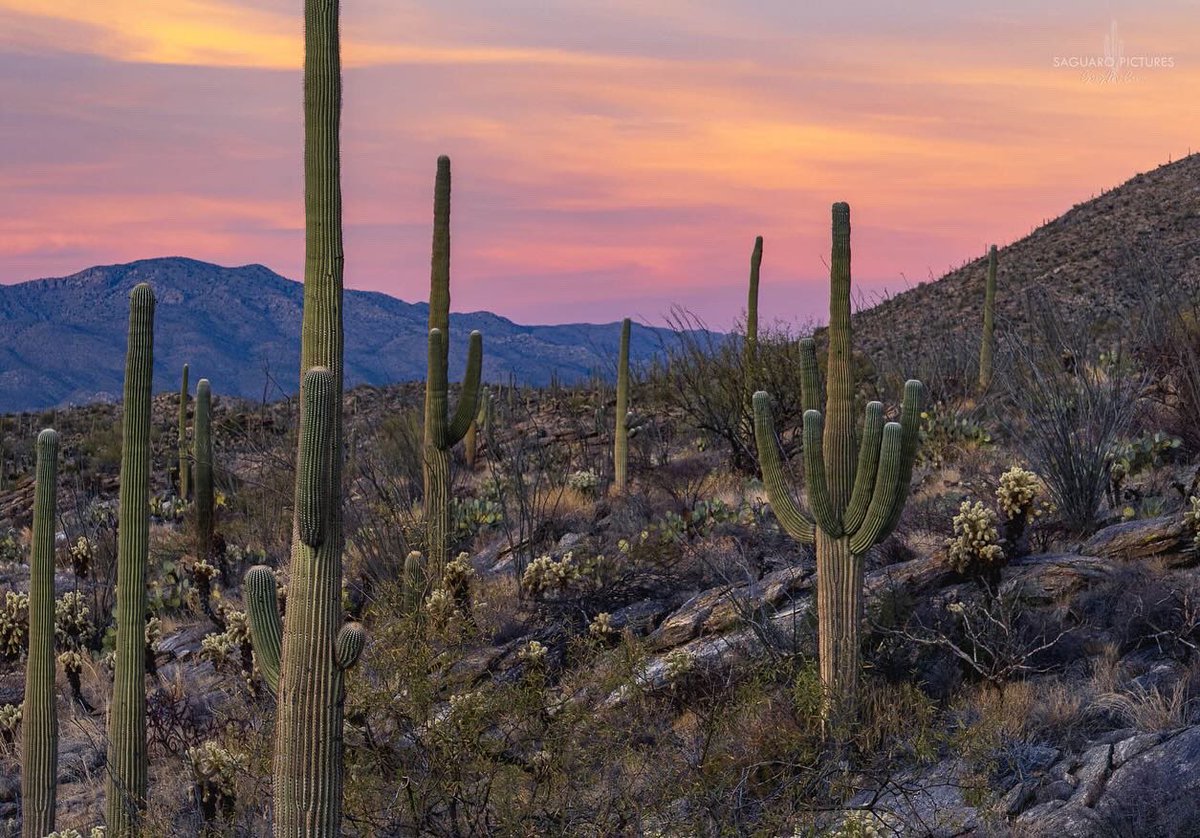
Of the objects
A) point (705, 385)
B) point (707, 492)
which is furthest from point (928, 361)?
point (707, 492)

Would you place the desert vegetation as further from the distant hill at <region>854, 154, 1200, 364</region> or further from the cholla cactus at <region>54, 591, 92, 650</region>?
the distant hill at <region>854, 154, 1200, 364</region>

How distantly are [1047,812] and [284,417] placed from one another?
25817 millimetres

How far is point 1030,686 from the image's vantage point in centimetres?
823

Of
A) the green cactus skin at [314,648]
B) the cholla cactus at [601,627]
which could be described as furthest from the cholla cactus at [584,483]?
the green cactus skin at [314,648]

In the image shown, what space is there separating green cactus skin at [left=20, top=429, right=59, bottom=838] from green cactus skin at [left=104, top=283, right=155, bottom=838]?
821 mm

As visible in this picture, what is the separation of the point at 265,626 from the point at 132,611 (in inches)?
86.3

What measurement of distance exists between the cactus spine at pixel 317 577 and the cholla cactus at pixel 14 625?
731 cm

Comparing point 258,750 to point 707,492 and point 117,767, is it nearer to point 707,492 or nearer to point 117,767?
point 117,767

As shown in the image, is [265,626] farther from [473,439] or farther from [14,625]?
[473,439]

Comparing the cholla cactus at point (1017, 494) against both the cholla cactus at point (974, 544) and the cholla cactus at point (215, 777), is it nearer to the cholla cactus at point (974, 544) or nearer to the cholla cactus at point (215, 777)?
the cholla cactus at point (974, 544)

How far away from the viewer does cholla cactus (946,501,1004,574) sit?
356 inches

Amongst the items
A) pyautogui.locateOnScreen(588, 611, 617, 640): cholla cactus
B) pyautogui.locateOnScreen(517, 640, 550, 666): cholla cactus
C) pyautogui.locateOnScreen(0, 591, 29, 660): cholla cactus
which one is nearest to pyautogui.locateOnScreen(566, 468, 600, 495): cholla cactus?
pyautogui.locateOnScreen(588, 611, 617, 640): cholla cactus

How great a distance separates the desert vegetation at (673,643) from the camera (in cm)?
656

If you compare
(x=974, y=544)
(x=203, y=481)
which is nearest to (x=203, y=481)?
(x=203, y=481)
